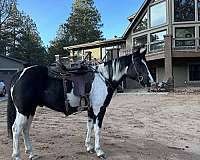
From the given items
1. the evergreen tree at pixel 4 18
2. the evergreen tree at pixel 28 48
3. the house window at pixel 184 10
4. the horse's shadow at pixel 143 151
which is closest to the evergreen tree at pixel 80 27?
the evergreen tree at pixel 28 48

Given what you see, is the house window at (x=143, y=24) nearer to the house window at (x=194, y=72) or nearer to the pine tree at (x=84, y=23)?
the house window at (x=194, y=72)

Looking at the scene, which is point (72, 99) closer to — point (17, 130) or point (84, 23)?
point (17, 130)

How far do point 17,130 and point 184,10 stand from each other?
27.9 metres

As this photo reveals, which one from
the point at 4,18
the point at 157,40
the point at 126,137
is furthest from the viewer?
the point at 4,18

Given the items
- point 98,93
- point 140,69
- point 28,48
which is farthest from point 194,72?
point 28,48

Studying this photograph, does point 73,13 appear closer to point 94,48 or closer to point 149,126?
point 94,48

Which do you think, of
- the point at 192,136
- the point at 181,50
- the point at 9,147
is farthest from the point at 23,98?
the point at 181,50

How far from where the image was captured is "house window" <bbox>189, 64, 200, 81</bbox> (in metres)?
31.4

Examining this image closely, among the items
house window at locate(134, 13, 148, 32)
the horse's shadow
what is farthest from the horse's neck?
house window at locate(134, 13, 148, 32)

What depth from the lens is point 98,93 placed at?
6934 mm

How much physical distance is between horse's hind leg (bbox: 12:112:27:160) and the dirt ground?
1.42 ft

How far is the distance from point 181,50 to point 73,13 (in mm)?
41300

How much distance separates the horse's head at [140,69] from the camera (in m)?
7.01

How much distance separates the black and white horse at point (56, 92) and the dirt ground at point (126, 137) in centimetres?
49
